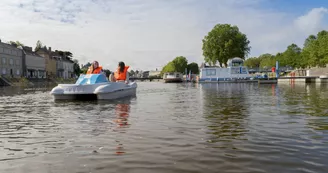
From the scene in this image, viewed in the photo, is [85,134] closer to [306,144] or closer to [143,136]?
[143,136]

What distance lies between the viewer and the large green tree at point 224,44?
78875 millimetres

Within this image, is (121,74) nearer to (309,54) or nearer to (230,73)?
(230,73)

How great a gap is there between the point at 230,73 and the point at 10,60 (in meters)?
56.0

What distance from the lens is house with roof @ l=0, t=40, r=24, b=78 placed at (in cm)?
7269

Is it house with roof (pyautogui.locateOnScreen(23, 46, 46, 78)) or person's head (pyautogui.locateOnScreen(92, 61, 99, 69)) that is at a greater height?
house with roof (pyautogui.locateOnScreen(23, 46, 46, 78))

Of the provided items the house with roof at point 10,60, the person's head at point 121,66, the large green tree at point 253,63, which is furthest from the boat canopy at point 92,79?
the large green tree at point 253,63

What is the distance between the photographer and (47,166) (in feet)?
15.4

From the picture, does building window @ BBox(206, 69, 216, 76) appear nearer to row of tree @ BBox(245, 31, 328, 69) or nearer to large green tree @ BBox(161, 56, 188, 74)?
row of tree @ BBox(245, 31, 328, 69)

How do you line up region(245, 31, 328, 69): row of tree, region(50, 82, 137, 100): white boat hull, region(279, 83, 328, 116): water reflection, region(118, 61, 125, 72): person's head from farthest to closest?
1. region(245, 31, 328, 69): row of tree
2. region(118, 61, 125, 72): person's head
3. region(50, 82, 137, 100): white boat hull
4. region(279, 83, 328, 116): water reflection

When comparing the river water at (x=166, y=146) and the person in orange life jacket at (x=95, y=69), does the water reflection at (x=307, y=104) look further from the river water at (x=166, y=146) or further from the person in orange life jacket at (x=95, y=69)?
the person in orange life jacket at (x=95, y=69)

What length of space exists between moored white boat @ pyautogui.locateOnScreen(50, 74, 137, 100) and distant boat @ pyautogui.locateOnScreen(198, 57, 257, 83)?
48.4m

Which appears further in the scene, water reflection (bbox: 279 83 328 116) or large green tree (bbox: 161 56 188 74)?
large green tree (bbox: 161 56 188 74)

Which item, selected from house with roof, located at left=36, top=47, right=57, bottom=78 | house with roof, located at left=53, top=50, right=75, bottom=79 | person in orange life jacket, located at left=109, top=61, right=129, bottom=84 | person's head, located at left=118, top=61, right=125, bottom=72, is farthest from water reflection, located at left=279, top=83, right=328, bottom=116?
house with roof, located at left=53, top=50, right=75, bottom=79

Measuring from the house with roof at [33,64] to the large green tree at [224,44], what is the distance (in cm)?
5199
